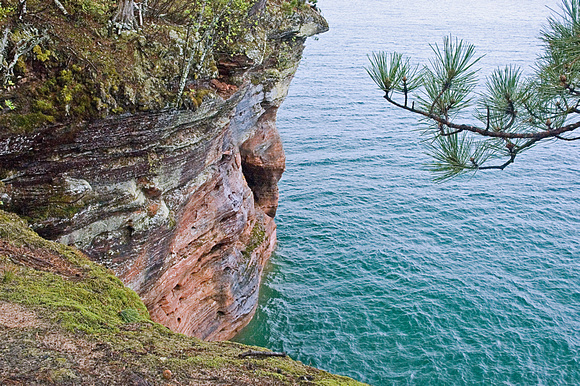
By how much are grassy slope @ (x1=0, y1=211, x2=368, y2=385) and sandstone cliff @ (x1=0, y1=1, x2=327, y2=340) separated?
2494 mm

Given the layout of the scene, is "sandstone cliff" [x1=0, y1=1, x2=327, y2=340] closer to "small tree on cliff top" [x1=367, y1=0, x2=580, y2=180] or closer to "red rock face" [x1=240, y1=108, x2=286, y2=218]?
"red rock face" [x1=240, y1=108, x2=286, y2=218]

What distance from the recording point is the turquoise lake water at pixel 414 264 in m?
20.3

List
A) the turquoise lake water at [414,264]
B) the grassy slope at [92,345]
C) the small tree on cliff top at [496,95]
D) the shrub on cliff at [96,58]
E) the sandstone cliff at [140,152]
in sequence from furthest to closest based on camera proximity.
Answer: the turquoise lake water at [414,264] → the sandstone cliff at [140,152] → the shrub on cliff at [96,58] → the small tree on cliff top at [496,95] → the grassy slope at [92,345]

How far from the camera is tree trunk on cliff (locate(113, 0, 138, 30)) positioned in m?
13.3

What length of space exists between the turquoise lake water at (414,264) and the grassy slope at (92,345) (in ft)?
25.0

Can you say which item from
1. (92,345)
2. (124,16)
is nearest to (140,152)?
(124,16)

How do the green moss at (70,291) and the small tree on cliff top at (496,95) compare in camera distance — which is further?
the green moss at (70,291)

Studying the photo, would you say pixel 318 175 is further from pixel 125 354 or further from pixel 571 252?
pixel 125 354

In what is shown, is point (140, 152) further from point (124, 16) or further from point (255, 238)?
point (255, 238)

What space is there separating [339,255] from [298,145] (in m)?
14.6

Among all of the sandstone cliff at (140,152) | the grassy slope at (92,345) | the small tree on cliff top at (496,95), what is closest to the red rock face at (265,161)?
the sandstone cliff at (140,152)

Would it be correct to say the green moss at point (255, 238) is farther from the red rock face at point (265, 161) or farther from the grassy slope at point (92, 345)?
the grassy slope at point (92, 345)

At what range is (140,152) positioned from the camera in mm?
13531

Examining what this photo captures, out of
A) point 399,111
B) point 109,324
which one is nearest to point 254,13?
point 109,324
